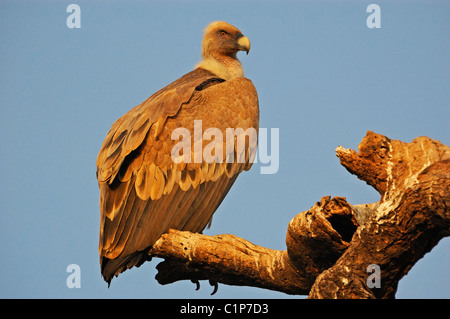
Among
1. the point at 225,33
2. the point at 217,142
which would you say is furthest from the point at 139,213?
the point at 225,33

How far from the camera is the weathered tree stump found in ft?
15.5

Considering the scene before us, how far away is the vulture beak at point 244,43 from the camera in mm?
9305

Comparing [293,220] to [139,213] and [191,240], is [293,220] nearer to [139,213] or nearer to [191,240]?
[191,240]

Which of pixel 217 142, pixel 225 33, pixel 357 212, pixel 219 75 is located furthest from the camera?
pixel 225 33

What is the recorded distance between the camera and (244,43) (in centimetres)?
931

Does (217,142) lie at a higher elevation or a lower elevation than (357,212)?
higher

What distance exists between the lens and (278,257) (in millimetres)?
6086

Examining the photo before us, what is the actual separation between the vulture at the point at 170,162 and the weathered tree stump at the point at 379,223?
5.95ft

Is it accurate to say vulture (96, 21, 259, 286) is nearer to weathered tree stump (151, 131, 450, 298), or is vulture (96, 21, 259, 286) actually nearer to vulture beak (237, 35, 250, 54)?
vulture beak (237, 35, 250, 54)

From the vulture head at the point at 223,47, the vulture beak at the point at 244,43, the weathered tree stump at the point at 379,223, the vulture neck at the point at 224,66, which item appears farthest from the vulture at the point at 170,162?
the weathered tree stump at the point at 379,223

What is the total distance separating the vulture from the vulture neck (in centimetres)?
92

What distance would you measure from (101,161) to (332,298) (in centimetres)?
387

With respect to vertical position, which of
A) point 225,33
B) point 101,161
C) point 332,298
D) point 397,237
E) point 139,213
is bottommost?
point 332,298

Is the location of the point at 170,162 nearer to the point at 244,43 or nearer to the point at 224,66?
the point at 224,66
